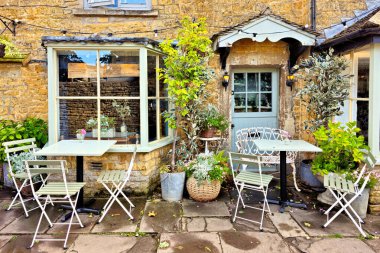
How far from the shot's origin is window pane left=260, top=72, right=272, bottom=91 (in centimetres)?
668

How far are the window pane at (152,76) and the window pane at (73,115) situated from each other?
3.38 ft

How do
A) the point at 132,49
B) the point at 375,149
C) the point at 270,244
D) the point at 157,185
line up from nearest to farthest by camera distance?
1. the point at 270,244
2. the point at 375,149
3. the point at 132,49
4. the point at 157,185

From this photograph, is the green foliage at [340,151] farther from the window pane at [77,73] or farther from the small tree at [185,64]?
the window pane at [77,73]

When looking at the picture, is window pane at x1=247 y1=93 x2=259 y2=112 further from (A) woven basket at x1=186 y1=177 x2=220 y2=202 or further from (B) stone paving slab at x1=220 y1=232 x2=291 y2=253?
(B) stone paving slab at x1=220 y1=232 x2=291 y2=253

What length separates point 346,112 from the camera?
19.9ft

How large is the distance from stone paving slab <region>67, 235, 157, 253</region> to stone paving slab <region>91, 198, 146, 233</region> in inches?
7.9

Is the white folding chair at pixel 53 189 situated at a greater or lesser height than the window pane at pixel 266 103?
lesser

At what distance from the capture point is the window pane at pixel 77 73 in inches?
207

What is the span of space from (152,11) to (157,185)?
3.69 meters

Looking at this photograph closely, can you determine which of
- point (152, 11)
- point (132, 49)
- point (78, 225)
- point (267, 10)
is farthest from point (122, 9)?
point (78, 225)

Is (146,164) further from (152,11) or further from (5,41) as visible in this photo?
(5,41)

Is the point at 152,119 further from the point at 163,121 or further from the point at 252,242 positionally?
the point at 252,242

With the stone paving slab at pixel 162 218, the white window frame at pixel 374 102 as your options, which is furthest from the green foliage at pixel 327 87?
the stone paving slab at pixel 162 218

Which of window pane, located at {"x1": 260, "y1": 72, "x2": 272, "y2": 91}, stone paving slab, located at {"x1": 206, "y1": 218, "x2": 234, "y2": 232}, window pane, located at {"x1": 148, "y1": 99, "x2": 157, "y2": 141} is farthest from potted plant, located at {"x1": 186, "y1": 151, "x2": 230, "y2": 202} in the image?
window pane, located at {"x1": 260, "y1": 72, "x2": 272, "y2": 91}
